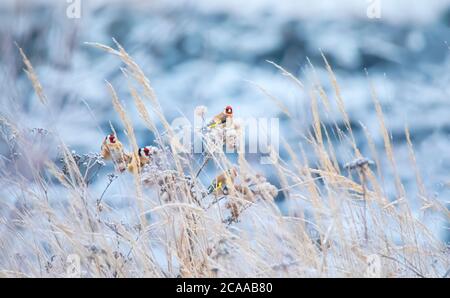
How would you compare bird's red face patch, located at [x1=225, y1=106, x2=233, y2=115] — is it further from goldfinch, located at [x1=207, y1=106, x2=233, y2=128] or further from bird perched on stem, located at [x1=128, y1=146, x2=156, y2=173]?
bird perched on stem, located at [x1=128, y1=146, x2=156, y2=173]

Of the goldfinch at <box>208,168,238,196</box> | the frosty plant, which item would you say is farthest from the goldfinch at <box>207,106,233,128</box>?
the frosty plant

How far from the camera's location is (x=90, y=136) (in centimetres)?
167

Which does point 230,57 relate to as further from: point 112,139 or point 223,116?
point 112,139

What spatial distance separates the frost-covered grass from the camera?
1.49 metres

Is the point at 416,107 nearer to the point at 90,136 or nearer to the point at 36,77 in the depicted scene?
the point at 90,136

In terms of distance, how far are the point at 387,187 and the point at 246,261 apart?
404mm

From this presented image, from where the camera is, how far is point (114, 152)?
162 centimetres

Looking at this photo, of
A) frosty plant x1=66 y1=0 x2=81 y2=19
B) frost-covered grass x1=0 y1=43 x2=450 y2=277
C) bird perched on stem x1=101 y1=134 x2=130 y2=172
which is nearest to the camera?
frost-covered grass x1=0 y1=43 x2=450 y2=277

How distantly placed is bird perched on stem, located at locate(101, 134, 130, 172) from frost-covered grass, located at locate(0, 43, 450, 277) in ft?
0.08

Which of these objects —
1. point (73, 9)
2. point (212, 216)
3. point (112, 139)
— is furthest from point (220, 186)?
point (73, 9)

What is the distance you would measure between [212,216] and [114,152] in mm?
313

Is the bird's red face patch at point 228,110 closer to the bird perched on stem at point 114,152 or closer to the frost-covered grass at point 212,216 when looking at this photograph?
the frost-covered grass at point 212,216

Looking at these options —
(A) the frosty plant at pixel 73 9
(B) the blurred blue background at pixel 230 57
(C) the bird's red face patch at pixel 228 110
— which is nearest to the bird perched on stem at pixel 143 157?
(B) the blurred blue background at pixel 230 57

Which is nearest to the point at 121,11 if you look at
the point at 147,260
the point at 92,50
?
the point at 92,50
